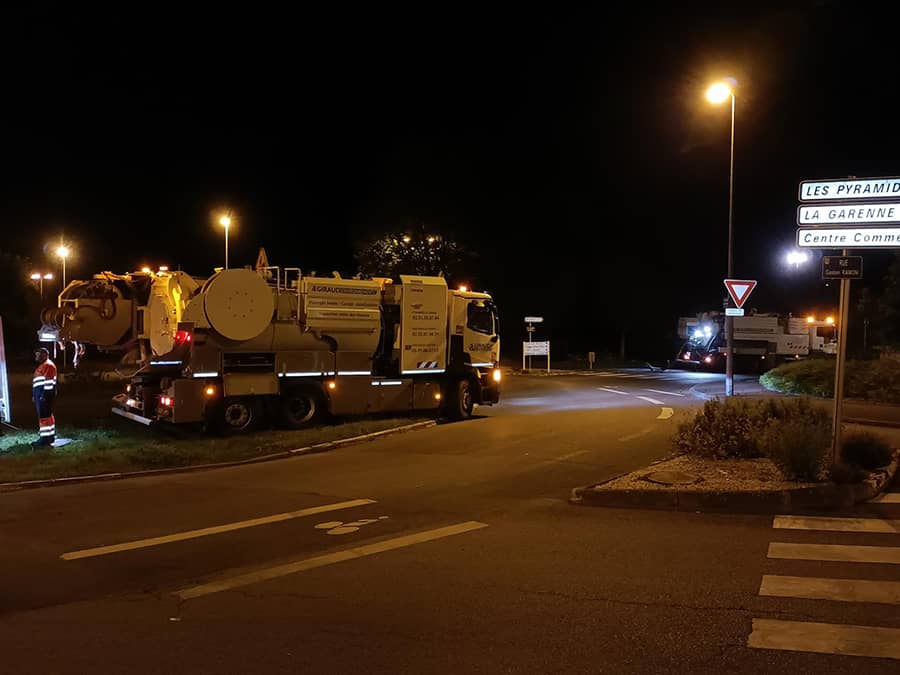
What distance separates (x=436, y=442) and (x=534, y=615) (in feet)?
30.4

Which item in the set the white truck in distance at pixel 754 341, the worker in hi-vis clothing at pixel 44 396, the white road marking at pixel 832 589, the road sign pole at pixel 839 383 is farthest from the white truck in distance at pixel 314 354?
the white truck in distance at pixel 754 341

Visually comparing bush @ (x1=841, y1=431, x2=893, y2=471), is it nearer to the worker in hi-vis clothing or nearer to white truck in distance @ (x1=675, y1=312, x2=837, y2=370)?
the worker in hi-vis clothing

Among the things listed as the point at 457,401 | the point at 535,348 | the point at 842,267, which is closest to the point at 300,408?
the point at 457,401

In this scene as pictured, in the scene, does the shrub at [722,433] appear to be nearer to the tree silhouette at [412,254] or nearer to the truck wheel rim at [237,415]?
the truck wheel rim at [237,415]

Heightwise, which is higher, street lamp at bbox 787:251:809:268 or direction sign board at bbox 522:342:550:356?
street lamp at bbox 787:251:809:268

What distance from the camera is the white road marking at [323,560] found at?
20.1 ft

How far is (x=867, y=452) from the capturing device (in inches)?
389

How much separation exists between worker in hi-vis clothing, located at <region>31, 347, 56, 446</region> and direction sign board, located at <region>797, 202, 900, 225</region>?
12.6 m

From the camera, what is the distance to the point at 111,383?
1014 inches

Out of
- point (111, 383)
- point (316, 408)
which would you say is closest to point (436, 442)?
point (316, 408)

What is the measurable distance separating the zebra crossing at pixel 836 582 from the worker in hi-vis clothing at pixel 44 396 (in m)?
11.9

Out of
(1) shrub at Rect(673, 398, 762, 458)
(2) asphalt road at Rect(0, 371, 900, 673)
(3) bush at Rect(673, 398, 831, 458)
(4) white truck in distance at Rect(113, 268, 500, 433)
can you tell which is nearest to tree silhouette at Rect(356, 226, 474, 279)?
(4) white truck in distance at Rect(113, 268, 500, 433)

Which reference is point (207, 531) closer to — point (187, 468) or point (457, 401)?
point (187, 468)

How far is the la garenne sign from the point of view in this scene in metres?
9.06
